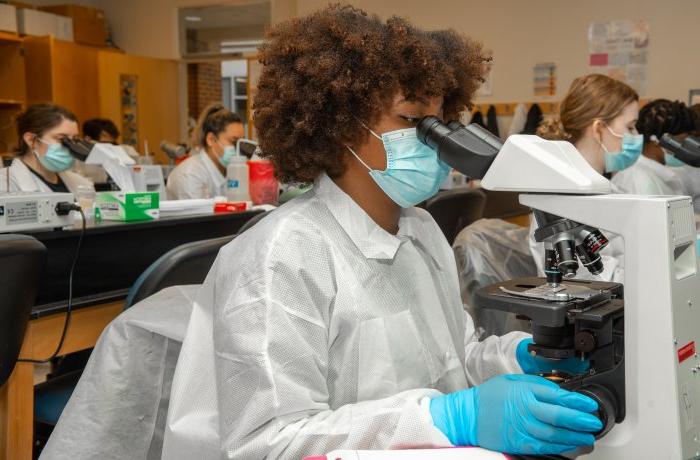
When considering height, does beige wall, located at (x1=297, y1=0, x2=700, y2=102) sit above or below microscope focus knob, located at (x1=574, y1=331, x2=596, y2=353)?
above

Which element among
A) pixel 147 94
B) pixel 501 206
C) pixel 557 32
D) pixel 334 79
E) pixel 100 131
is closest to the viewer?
pixel 334 79

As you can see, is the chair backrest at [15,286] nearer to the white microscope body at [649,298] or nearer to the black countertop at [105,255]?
the black countertop at [105,255]

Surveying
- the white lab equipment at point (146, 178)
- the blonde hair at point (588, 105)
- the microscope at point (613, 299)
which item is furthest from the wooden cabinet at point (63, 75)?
the microscope at point (613, 299)

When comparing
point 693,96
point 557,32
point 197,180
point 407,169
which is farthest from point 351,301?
point 557,32

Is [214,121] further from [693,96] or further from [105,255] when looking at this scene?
[693,96]

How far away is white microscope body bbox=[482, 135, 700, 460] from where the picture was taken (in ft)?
2.39

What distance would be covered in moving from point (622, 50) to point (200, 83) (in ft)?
13.7

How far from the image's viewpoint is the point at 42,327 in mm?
1697

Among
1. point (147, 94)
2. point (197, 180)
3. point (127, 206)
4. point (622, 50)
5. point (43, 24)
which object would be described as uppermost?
point (43, 24)

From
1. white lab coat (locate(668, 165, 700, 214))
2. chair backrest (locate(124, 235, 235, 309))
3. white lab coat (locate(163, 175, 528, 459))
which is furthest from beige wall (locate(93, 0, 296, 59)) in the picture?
white lab coat (locate(163, 175, 528, 459))

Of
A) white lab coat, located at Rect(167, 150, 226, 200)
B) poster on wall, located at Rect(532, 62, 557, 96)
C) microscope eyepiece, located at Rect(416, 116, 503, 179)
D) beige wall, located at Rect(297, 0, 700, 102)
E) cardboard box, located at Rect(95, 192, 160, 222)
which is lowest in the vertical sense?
white lab coat, located at Rect(167, 150, 226, 200)

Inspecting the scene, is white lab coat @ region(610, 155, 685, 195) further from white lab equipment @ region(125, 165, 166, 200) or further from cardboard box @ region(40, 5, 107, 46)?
cardboard box @ region(40, 5, 107, 46)

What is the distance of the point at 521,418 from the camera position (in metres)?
0.78

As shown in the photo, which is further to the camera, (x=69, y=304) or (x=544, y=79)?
(x=544, y=79)
